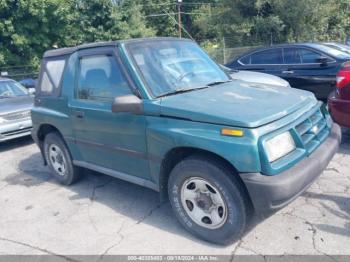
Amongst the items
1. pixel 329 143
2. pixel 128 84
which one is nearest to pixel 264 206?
pixel 329 143

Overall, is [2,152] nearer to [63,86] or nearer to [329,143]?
[63,86]

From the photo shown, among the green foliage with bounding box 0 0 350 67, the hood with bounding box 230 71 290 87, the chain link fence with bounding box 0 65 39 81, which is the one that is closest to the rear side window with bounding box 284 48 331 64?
the hood with bounding box 230 71 290 87

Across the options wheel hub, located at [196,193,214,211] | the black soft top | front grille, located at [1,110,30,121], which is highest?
the black soft top

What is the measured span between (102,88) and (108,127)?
47 centimetres

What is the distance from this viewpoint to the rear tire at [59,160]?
15.8 ft

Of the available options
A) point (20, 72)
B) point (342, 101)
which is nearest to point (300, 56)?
point (342, 101)

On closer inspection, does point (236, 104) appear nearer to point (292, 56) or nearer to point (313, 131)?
point (313, 131)

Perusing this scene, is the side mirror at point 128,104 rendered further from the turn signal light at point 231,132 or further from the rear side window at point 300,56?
the rear side window at point 300,56

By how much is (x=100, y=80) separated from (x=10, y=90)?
5.55 meters

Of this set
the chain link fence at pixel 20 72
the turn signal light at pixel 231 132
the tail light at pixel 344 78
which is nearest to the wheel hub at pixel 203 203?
the turn signal light at pixel 231 132

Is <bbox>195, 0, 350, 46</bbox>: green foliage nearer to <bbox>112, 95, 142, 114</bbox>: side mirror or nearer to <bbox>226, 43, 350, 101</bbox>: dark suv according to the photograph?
<bbox>226, 43, 350, 101</bbox>: dark suv

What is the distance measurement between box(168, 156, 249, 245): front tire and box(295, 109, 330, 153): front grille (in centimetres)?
78

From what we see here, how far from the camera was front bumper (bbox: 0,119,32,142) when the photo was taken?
279 inches

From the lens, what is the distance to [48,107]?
4852mm
